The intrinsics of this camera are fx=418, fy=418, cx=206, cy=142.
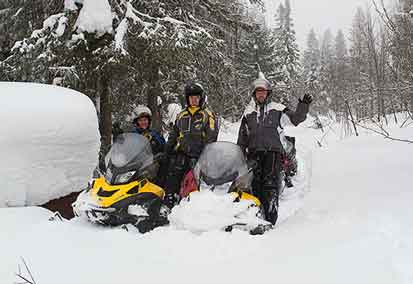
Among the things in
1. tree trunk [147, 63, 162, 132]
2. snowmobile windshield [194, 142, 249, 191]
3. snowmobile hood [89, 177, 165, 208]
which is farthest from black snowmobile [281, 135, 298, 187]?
tree trunk [147, 63, 162, 132]

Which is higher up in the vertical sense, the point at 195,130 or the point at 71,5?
the point at 71,5

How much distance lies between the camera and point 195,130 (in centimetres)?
507

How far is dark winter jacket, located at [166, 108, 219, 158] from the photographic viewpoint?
199 inches

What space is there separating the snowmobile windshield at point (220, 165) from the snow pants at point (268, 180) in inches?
17.3

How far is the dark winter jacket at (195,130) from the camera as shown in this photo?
5.05 m

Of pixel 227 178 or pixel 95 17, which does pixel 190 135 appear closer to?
pixel 227 178

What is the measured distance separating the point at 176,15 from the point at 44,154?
17.6 ft

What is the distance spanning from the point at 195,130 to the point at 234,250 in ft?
6.33

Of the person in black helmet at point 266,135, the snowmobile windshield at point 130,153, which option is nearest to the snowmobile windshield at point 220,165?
the person in black helmet at point 266,135

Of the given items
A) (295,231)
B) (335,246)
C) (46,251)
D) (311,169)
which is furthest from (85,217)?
(311,169)

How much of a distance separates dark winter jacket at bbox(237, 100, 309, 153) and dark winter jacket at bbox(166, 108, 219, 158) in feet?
1.47

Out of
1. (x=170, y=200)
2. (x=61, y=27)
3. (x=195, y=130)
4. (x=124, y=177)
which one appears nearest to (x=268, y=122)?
(x=195, y=130)

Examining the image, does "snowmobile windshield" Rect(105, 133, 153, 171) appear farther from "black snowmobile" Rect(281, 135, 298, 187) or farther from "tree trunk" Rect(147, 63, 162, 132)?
"tree trunk" Rect(147, 63, 162, 132)

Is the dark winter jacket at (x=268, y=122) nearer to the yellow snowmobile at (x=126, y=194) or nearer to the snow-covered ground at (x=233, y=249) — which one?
the snow-covered ground at (x=233, y=249)
